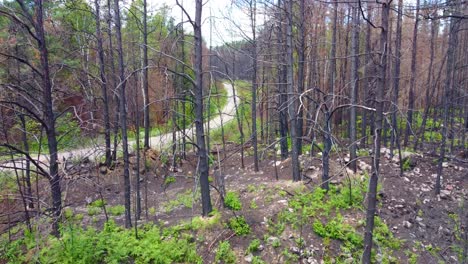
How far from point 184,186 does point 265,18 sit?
702cm

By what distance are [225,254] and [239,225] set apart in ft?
2.42

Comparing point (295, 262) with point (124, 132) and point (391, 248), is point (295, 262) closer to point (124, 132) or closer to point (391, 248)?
point (391, 248)

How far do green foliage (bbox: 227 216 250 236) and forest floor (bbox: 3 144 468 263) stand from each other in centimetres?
5

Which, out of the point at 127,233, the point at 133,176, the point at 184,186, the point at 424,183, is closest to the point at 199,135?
the point at 127,233

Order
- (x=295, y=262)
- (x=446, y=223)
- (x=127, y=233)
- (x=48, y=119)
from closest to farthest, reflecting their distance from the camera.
Result: (x=48, y=119) < (x=295, y=262) < (x=127, y=233) < (x=446, y=223)

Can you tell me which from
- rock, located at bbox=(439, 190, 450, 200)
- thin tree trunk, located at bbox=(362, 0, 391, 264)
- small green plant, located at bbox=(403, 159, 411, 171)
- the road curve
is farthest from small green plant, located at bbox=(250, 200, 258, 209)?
small green plant, located at bbox=(403, 159, 411, 171)

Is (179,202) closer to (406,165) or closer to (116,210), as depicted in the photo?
(116,210)

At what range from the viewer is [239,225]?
21.5 ft

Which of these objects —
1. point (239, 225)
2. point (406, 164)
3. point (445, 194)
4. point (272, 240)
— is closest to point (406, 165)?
point (406, 164)

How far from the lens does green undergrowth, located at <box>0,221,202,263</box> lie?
5578 millimetres

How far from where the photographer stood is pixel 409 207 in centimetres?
851

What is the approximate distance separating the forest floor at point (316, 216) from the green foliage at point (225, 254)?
0.09 metres

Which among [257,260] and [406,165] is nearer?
[257,260]

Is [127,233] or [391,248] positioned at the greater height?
[127,233]
